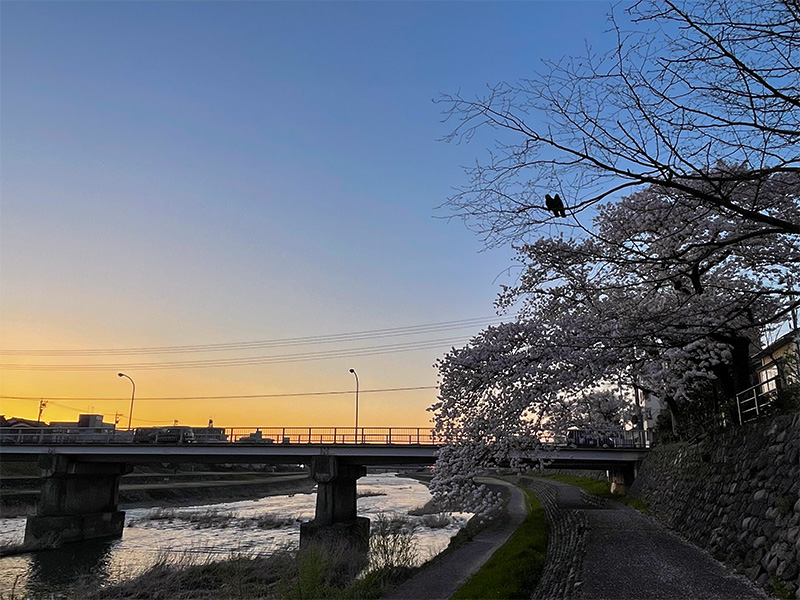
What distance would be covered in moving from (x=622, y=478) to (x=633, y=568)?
36.6 m

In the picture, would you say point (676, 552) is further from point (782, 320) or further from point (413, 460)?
point (413, 460)

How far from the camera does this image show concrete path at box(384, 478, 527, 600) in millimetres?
16672

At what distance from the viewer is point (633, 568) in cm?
1593

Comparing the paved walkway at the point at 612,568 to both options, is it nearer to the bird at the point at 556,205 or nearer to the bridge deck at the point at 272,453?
the bird at the point at 556,205

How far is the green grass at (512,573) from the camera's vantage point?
14.6 meters

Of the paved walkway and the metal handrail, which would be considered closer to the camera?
the paved walkway

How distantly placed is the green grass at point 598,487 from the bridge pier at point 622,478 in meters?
0.82

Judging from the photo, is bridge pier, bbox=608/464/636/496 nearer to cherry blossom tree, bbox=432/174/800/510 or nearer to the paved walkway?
the paved walkway

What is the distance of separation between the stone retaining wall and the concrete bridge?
20013 millimetres

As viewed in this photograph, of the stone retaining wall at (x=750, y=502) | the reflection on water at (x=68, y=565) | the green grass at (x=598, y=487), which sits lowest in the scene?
the reflection on water at (x=68, y=565)

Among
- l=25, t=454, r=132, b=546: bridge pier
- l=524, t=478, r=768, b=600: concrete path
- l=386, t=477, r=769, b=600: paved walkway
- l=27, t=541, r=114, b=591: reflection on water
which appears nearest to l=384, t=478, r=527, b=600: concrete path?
l=386, t=477, r=769, b=600: paved walkway

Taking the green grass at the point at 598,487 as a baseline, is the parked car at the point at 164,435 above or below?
above

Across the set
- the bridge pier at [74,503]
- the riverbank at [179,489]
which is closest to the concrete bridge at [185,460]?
the bridge pier at [74,503]

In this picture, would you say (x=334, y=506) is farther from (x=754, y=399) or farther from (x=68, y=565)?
(x=754, y=399)
